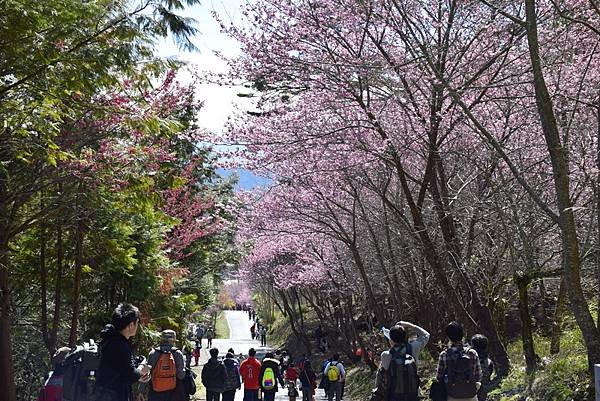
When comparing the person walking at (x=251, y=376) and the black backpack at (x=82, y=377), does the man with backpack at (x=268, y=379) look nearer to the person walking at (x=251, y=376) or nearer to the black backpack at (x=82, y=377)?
the person walking at (x=251, y=376)

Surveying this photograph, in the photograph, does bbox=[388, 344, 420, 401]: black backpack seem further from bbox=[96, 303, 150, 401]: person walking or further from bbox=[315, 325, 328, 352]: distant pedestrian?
bbox=[315, 325, 328, 352]: distant pedestrian

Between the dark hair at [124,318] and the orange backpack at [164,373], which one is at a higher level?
the dark hair at [124,318]

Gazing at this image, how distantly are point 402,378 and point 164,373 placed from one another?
8.19 ft

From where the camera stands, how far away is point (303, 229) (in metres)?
18.5

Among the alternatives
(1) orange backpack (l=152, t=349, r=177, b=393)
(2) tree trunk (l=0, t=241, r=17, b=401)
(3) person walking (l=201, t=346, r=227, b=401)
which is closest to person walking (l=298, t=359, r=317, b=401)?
(3) person walking (l=201, t=346, r=227, b=401)

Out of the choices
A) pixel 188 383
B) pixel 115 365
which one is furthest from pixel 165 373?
pixel 115 365

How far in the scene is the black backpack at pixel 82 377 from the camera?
6.21 metres

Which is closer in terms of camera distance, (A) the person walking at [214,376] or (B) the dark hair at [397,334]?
(B) the dark hair at [397,334]

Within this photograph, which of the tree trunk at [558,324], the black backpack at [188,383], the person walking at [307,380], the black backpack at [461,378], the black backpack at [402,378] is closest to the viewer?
the black backpack at [402,378]

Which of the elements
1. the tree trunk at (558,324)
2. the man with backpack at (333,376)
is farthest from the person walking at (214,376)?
the tree trunk at (558,324)

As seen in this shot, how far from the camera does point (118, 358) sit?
217 inches

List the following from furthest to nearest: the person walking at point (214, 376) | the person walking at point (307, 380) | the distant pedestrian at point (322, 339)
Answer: the distant pedestrian at point (322, 339), the person walking at point (307, 380), the person walking at point (214, 376)

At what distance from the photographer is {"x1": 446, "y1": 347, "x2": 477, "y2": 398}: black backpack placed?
6207 mm

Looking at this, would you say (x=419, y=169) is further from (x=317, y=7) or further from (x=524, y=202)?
(x=317, y=7)
